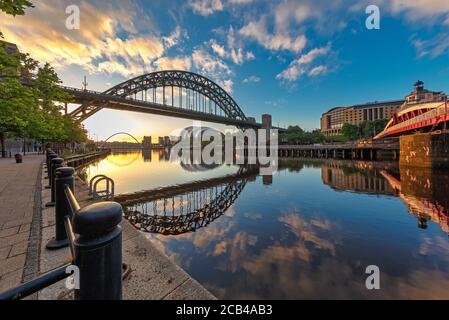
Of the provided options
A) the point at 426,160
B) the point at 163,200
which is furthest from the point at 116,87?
the point at 426,160

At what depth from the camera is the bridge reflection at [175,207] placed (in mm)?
7895

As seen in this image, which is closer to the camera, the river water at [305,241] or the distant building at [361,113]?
the river water at [305,241]

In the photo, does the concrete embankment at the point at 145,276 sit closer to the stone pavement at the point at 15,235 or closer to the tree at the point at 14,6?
the stone pavement at the point at 15,235

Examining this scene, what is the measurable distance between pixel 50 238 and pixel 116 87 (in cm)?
5120

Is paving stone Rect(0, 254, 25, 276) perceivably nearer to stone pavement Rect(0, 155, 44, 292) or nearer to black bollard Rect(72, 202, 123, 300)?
stone pavement Rect(0, 155, 44, 292)

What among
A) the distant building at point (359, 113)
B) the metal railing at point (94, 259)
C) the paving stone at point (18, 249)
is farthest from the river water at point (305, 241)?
the distant building at point (359, 113)

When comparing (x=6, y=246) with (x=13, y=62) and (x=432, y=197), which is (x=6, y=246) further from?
(x=432, y=197)

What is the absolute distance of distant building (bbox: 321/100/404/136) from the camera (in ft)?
417

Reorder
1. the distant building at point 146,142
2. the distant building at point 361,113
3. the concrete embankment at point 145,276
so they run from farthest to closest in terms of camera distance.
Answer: the distant building at point 146,142, the distant building at point 361,113, the concrete embankment at point 145,276

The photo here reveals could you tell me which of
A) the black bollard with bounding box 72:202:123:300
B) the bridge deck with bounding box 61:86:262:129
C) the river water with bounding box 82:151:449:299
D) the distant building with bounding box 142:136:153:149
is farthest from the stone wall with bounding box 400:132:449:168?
the distant building with bounding box 142:136:153:149

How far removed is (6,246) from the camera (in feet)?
10.9

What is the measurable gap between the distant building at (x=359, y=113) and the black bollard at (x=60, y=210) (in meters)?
147

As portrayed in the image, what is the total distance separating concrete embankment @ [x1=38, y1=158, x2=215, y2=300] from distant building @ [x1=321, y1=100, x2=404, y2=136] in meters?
146

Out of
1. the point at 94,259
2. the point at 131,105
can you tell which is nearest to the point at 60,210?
the point at 94,259
